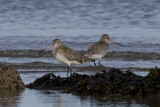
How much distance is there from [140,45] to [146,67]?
12.6 ft

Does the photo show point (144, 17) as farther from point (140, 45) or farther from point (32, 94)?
point (32, 94)

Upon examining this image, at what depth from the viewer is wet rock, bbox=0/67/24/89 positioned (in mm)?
10969

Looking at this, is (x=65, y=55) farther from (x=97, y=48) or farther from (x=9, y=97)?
(x=9, y=97)

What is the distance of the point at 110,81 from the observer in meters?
10.8

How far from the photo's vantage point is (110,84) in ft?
34.9

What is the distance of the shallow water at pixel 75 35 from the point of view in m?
10.2

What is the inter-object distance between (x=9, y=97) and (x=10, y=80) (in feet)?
3.28

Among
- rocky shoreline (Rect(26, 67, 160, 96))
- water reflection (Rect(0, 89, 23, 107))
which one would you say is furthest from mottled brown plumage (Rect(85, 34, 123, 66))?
water reflection (Rect(0, 89, 23, 107))

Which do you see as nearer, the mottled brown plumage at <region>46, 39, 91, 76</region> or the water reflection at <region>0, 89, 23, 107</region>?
the water reflection at <region>0, 89, 23, 107</region>

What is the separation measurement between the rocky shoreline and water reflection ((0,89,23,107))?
655 mm

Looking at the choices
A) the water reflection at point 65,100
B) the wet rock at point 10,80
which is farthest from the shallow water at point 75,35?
the wet rock at point 10,80

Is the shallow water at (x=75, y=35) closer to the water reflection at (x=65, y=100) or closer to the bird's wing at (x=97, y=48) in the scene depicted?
the water reflection at (x=65, y=100)

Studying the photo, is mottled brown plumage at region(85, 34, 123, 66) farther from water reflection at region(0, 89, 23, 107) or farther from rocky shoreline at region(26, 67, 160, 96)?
water reflection at region(0, 89, 23, 107)

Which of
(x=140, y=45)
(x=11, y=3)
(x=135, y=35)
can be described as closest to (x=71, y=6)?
(x=11, y=3)
